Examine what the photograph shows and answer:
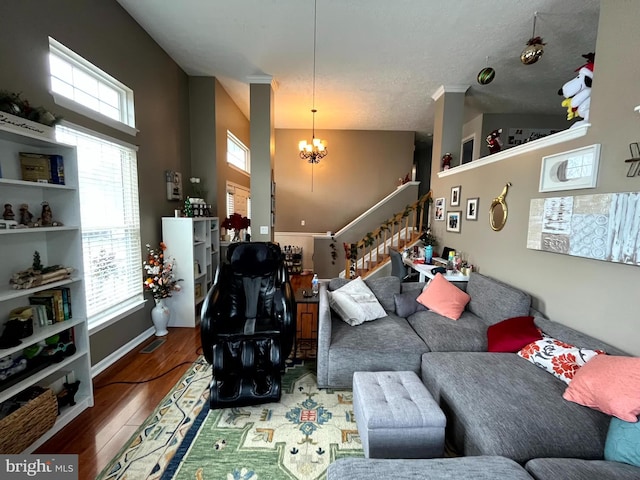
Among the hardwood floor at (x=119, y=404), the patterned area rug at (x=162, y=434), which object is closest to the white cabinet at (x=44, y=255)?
the hardwood floor at (x=119, y=404)

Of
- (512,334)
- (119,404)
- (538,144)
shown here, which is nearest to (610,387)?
(512,334)

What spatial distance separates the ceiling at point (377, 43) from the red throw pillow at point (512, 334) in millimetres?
2933

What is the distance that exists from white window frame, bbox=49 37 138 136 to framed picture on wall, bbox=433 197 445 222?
4.26 meters

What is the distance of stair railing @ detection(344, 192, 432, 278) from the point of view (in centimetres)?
504

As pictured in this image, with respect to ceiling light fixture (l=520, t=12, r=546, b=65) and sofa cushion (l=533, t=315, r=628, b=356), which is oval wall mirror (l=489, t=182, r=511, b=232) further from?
ceiling light fixture (l=520, t=12, r=546, b=65)

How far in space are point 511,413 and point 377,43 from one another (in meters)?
3.68

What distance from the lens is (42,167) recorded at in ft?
5.79

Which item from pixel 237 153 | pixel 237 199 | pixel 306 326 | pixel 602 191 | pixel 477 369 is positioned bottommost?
pixel 306 326

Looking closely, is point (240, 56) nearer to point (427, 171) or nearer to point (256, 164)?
point (256, 164)

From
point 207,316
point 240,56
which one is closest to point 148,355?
point 207,316

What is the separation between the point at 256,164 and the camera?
404 cm

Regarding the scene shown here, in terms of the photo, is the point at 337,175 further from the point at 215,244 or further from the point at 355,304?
the point at 355,304

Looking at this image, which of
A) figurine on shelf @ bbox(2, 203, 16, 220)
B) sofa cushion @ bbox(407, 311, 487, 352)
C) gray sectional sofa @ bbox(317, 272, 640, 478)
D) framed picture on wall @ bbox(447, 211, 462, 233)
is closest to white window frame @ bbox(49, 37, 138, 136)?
figurine on shelf @ bbox(2, 203, 16, 220)

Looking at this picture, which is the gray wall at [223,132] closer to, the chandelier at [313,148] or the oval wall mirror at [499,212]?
the chandelier at [313,148]
